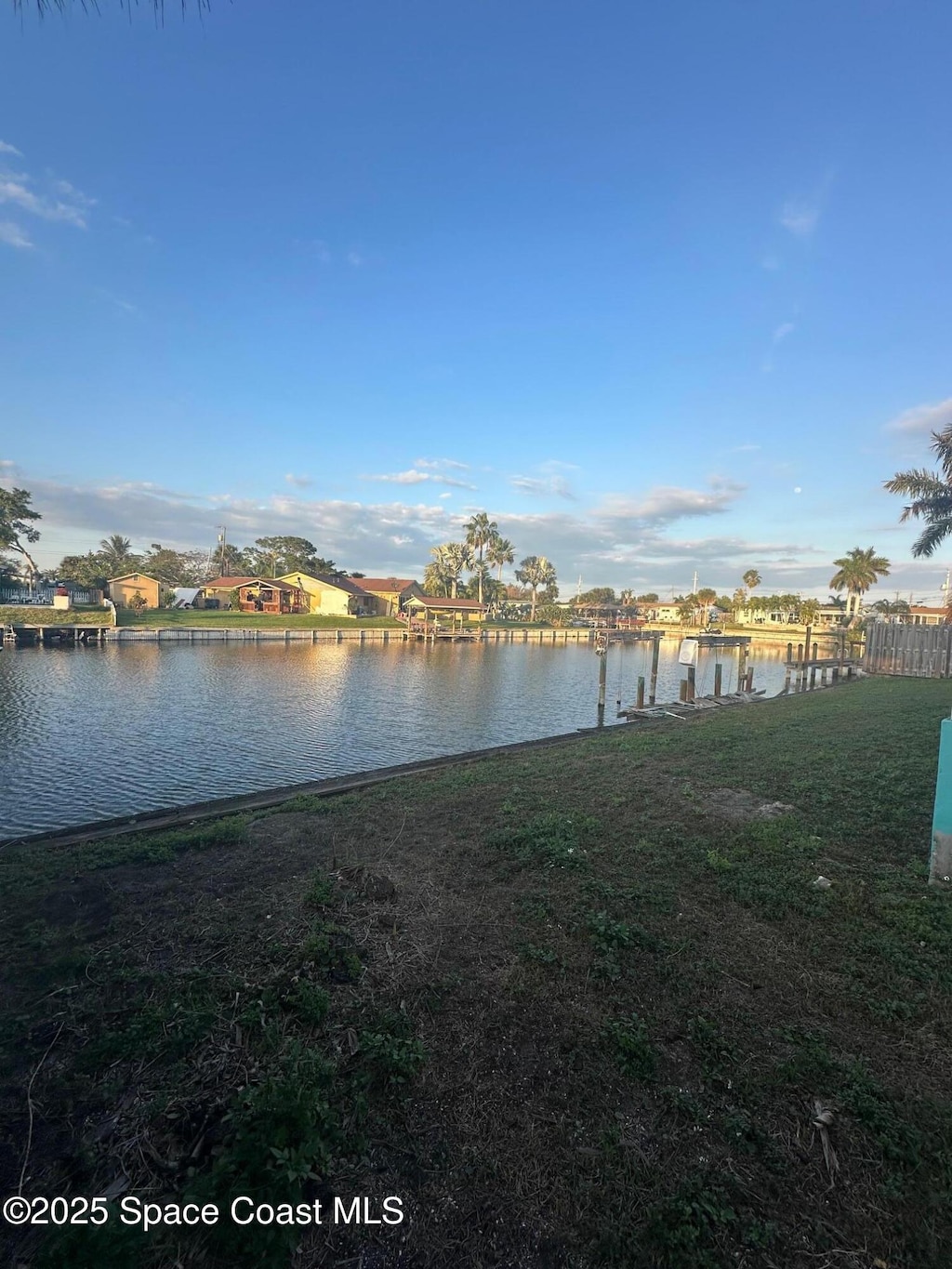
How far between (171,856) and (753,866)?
6589 millimetres

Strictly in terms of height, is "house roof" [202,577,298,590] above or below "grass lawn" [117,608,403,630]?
above

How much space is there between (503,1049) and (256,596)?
75.5m

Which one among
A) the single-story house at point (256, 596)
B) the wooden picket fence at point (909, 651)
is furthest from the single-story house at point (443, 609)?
the wooden picket fence at point (909, 651)

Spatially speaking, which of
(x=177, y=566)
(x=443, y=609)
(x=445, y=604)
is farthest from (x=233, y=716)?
(x=177, y=566)

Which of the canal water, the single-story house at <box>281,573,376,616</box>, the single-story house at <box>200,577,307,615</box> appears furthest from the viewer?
the single-story house at <box>281,573,376,616</box>

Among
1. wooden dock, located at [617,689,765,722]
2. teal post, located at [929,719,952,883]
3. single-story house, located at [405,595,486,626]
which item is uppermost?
single-story house, located at [405,595,486,626]

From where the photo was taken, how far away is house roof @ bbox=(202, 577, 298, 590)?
72738 mm

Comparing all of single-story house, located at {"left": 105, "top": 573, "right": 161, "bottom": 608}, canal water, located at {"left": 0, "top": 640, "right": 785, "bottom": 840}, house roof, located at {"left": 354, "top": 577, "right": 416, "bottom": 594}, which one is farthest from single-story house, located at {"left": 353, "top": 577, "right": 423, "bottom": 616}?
canal water, located at {"left": 0, "top": 640, "right": 785, "bottom": 840}

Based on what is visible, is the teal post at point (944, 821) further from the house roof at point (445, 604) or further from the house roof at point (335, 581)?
the house roof at point (335, 581)

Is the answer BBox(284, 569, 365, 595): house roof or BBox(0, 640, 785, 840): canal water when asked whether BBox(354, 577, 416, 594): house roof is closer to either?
BBox(284, 569, 365, 595): house roof

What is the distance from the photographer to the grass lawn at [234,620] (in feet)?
192

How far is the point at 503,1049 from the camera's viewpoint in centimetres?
339

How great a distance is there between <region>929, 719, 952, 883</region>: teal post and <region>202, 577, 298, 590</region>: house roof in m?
74.9

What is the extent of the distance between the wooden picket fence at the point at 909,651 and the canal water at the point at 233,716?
5.19 m
